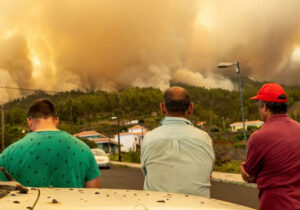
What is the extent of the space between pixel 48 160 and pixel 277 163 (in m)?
1.62

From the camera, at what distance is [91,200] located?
1.65 meters

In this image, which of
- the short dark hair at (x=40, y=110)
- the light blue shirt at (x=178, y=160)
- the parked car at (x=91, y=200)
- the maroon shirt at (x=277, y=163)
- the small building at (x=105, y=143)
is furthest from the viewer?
the small building at (x=105, y=143)

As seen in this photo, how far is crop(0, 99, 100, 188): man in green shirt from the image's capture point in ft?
9.15

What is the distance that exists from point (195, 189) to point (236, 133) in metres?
93.1

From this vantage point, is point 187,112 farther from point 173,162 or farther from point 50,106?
point 50,106

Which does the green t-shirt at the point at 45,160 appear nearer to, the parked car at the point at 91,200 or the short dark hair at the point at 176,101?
the short dark hair at the point at 176,101

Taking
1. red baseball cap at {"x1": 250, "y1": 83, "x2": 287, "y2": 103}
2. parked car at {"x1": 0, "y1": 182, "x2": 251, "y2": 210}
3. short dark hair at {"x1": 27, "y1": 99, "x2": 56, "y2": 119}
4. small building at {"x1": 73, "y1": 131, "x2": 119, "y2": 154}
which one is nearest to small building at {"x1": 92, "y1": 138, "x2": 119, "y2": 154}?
small building at {"x1": 73, "y1": 131, "x2": 119, "y2": 154}

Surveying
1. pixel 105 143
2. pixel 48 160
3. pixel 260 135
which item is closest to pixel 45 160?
pixel 48 160

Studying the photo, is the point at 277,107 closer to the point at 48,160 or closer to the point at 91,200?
the point at 48,160

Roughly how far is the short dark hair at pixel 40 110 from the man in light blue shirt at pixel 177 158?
80cm

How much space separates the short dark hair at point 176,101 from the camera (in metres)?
2.98

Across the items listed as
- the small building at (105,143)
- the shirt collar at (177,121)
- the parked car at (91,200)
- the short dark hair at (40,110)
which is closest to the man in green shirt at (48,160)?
the short dark hair at (40,110)

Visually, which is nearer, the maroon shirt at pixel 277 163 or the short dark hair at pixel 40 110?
the maroon shirt at pixel 277 163

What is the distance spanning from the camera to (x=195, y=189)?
2.63 metres
